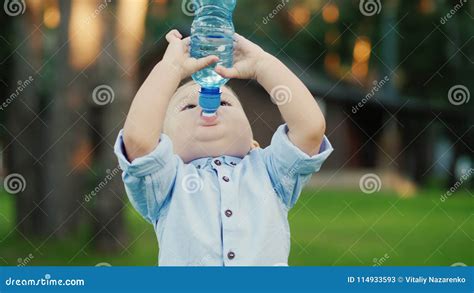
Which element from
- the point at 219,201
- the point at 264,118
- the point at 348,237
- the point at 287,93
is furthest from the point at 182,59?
the point at 264,118

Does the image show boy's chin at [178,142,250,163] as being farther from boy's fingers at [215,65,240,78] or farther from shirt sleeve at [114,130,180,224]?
boy's fingers at [215,65,240,78]

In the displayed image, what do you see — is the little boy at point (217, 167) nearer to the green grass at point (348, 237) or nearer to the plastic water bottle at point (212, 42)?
the plastic water bottle at point (212, 42)

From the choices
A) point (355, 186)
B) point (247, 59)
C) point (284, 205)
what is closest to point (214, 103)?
point (247, 59)

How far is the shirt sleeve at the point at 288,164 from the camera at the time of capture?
2941 millimetres

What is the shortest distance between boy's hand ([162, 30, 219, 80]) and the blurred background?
7.73 feet

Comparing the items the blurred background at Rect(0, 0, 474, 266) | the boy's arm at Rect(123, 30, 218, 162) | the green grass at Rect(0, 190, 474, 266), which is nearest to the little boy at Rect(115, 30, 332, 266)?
the boy's arm at Rect(123, 30, 218, 162)

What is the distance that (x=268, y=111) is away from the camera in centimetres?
1393

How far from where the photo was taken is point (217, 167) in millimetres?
3014

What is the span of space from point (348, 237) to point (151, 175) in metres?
8.94

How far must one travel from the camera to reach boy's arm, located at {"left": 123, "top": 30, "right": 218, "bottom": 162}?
9.34 ft

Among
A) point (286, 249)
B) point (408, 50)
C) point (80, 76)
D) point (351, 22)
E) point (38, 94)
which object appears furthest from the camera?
point (408, 50)

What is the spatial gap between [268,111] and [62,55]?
5082 millimetres

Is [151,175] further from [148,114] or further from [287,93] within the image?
[287,93]

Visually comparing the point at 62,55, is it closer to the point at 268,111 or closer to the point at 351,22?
the point at 268,111
